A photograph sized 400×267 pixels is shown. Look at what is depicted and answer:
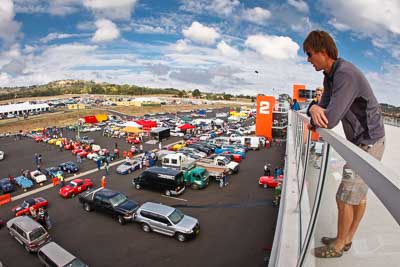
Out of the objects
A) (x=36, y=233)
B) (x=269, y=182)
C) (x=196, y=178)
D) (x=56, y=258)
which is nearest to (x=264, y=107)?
(x=269, y=182)

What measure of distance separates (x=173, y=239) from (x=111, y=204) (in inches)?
164

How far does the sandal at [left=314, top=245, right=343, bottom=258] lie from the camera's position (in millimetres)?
1525

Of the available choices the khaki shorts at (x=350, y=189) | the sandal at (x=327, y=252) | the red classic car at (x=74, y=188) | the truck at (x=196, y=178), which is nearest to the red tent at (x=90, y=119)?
the red classic car at (x=74, y=188)

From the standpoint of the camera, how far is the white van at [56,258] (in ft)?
31.8

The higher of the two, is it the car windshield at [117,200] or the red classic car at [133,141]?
the car windshield at [117,200]

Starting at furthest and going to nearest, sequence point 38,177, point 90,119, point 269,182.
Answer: point 90,119 < point 38,177 < point 269,182

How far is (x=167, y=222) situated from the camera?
41.0ft

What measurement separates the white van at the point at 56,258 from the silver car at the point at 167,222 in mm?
3683

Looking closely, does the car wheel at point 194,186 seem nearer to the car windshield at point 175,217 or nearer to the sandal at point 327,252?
the car windshield at point 175,217

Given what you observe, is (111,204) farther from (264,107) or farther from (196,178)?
(264,107)

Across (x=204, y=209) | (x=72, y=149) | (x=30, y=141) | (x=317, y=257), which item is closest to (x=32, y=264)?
(x=204, y=209)

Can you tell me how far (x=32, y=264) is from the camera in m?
11.0

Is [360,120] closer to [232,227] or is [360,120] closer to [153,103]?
[232,227]

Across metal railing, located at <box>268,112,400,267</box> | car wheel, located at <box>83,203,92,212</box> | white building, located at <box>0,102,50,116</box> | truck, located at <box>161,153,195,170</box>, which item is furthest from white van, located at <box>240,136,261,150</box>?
white building, located at <box>0,102,50,116</box>
